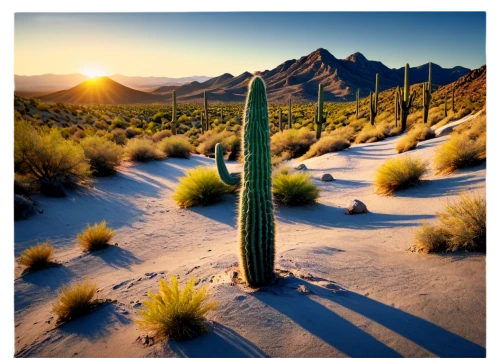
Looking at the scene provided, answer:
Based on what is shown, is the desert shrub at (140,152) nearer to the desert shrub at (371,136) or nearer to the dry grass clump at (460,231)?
the desert shrub at (371,136)

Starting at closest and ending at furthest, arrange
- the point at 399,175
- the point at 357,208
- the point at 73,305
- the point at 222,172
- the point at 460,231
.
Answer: the point at 73,305 → the point at 460,231 → the point at 222,172 → the point at 357,208 → the point at 399,175

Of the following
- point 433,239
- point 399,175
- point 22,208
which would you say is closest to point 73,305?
point 433,239

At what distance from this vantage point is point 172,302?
3.83 metres

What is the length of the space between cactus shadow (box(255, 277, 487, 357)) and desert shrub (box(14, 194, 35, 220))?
23.3 ft


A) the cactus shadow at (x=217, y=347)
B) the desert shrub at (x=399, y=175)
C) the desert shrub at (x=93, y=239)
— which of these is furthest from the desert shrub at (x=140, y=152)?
the cactus shadow at (x=217, y=347)

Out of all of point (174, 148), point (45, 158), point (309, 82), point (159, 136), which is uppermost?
point (309, 82)

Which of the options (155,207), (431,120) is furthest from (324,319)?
(431,120)

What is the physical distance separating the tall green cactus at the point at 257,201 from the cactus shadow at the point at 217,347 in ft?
3.55

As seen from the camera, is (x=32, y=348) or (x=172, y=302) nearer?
(x=172, y=302)

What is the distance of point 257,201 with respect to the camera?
4691 millimetres

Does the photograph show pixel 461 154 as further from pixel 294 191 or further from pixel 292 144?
pixel 292 144

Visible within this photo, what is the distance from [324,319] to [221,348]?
1122 mm

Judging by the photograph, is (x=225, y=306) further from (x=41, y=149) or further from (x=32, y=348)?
(x=41, y=149)

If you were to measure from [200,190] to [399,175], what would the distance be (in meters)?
5.88
